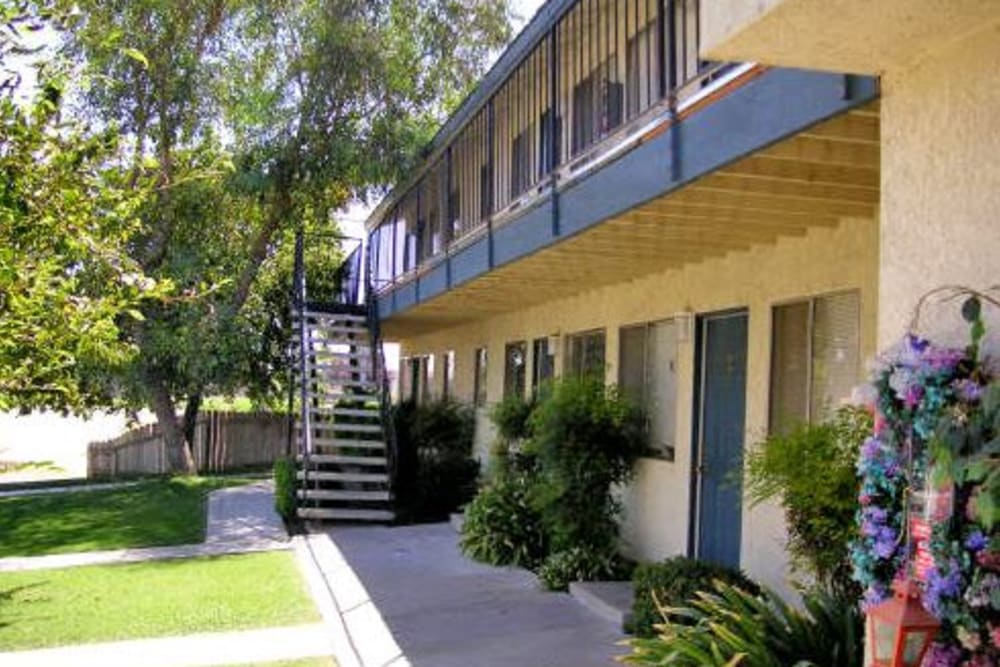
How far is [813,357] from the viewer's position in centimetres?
740

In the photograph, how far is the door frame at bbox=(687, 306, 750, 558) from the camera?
895 cm

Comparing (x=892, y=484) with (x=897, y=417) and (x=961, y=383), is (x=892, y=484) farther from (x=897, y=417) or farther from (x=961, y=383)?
(x=961, y=383)

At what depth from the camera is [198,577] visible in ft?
34.4

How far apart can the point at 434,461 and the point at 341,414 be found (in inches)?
61.5

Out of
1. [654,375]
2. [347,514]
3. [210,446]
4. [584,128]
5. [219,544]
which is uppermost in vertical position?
[584,128]

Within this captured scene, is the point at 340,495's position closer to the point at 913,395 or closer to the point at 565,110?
the point at 565,110

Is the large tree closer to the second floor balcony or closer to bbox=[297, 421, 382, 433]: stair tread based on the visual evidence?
the second floor balcony

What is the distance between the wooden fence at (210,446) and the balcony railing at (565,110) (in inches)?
481

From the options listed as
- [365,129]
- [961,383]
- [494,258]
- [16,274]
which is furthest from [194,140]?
[961,383]

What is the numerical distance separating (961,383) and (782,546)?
14.3 ft

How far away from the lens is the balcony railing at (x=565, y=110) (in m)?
7.16

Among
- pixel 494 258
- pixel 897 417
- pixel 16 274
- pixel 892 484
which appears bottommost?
pixel 892 484

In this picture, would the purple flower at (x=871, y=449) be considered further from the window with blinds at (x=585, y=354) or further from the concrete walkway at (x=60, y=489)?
the concrete walkway at (x=60, y=489)

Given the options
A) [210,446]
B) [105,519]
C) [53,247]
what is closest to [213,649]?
[53,247]
